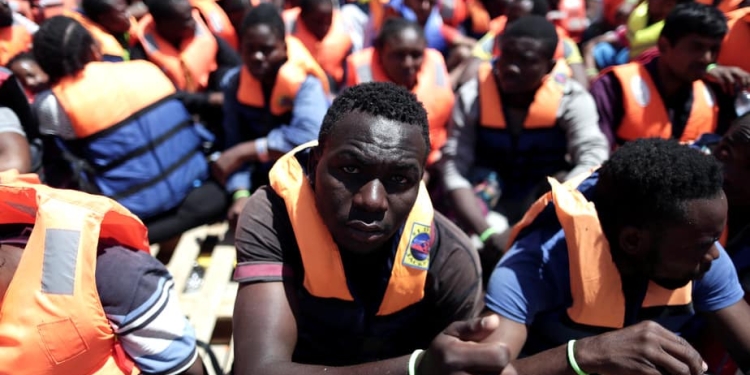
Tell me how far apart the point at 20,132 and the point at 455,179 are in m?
1.87

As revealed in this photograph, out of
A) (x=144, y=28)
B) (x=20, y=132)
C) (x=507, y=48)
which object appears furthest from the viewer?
(x=144, y=28)

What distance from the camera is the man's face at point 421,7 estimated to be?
4.41 metres

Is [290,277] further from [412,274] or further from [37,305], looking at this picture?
[37,305]

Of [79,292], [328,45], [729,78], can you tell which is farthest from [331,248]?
[328,45]

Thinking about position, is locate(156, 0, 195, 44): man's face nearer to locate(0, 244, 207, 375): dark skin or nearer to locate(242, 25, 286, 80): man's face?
locate(242, 25, 286, 80): man's face

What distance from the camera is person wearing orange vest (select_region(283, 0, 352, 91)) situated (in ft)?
14.3

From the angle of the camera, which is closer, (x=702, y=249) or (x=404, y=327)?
(x=702, y=249)

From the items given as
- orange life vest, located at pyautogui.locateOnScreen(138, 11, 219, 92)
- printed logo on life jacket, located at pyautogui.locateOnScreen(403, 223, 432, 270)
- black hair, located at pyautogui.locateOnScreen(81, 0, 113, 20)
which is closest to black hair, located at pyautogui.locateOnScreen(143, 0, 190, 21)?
orange life vest, located at pyautogui.locateOnScreen(138, 11, 219, 92)

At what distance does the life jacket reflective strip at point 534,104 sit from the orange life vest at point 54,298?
1.93 meters

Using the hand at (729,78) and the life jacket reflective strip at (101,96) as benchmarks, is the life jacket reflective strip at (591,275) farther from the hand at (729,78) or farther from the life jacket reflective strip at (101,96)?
the life jacket reflective strip at (101,96)

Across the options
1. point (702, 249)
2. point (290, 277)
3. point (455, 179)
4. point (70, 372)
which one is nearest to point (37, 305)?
point (70, 372)

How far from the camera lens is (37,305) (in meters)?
1.52

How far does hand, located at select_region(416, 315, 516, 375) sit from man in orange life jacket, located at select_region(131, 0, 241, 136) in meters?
2.98

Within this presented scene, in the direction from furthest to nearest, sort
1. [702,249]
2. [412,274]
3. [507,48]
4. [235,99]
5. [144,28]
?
1. [144,28]
2. [235,99]
3. [507,48]
4. [412,274]
5. [702,249]
